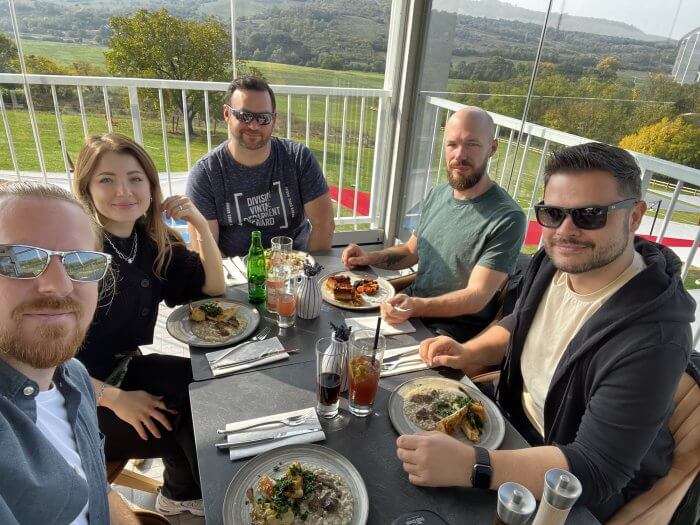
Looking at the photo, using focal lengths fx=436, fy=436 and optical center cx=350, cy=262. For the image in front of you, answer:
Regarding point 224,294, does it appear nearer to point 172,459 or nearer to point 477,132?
point 172,459

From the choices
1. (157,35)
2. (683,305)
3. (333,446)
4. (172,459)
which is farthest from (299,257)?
(157,35)

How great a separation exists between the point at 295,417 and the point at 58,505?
53 centimetres

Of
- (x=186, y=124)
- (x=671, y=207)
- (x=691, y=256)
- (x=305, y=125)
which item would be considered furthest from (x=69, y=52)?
(x=691, y=256)

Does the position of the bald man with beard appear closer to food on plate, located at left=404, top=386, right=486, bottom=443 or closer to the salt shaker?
food on plate, located at left=404, top=386, right=486, bottom=443

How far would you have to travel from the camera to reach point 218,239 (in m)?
2.60

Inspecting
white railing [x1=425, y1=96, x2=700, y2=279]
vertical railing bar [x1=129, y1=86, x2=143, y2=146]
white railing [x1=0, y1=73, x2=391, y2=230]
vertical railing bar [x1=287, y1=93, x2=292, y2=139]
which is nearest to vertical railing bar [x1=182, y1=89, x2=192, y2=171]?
white railing [x1=0, y1=73, x2=391, y2=230]

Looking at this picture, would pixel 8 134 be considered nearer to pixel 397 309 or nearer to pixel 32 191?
pixel 32 191

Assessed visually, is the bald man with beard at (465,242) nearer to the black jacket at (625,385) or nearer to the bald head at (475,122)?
the bald head at (475,122)

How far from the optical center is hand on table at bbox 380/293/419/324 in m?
1.61

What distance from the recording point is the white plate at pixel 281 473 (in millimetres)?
909

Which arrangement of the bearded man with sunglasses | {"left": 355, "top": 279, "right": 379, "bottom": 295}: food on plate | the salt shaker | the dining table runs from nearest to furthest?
the salt shaker → the bearded man with sunglasses → the dining table → {"left": 355, "top": 279, "right": 379, "bottom": 295}: food on plate

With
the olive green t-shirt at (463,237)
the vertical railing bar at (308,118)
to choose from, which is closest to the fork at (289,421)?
the olive green t-shirt at (463,237)

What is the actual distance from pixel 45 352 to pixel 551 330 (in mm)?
1438

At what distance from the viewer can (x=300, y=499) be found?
95 cm
